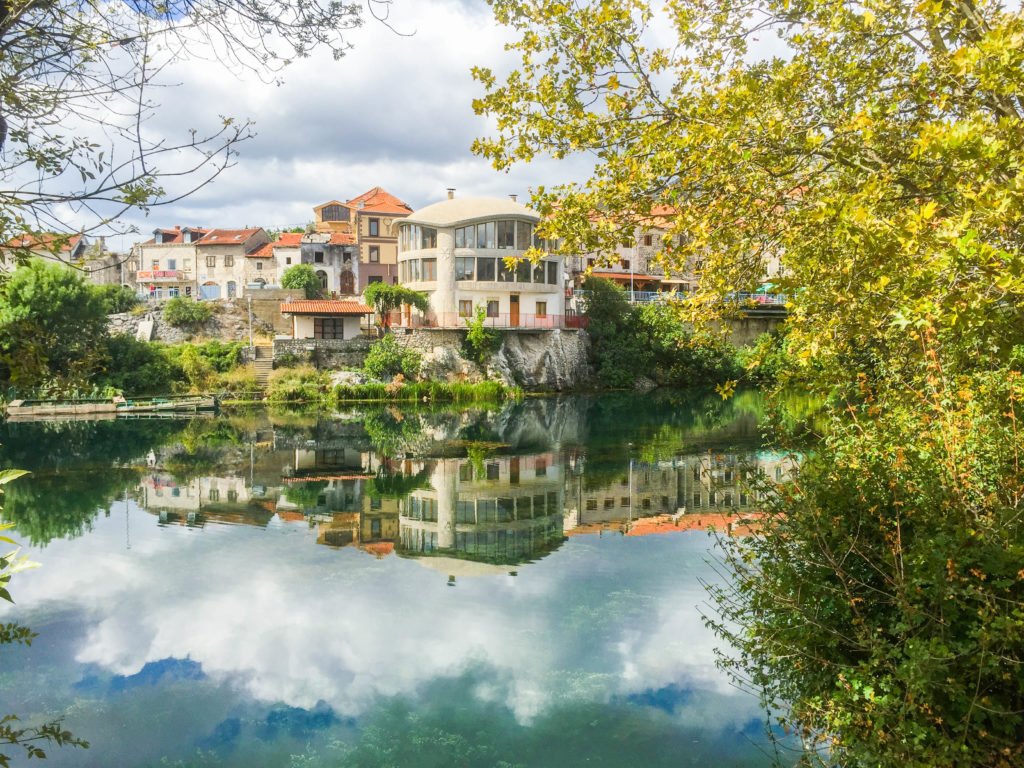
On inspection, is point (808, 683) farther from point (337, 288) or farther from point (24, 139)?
point (337, 288)

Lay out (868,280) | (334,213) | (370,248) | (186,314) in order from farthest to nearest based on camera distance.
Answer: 1. (334,213)
2. (370,248)
3. (186,314)
4. (868,280)

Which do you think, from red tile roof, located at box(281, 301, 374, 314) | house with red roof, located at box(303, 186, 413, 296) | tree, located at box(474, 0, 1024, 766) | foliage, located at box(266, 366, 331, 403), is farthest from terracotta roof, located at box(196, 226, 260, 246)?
tree, located at box(474, 0, 1024, 766)

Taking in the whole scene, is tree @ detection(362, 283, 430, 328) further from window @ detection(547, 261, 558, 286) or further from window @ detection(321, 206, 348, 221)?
window @ detection(321, 206, 348, 221)

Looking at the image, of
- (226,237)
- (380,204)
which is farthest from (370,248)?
(226,237)

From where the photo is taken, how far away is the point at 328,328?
45281mm

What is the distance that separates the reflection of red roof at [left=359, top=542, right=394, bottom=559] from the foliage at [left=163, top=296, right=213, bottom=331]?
118 feet

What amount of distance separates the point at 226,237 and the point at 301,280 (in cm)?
1171

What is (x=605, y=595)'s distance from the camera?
37.8ft

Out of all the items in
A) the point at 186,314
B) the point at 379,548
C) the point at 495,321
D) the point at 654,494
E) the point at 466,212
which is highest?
the point at 466,212

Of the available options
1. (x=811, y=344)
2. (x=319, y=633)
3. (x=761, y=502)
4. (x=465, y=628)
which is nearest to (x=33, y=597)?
(x=319, y=633)

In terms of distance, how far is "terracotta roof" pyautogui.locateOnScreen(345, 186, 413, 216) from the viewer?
5779 cm

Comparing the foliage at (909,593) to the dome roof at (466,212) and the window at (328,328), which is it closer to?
the dome roof at (466,212)

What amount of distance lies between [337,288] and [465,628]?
50165 mm

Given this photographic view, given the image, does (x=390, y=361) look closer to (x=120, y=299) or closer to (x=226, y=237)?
(x=120, y=299)
